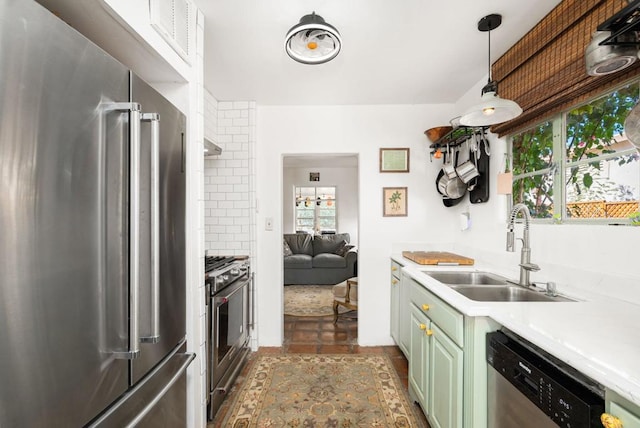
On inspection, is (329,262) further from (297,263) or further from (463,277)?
(463,277)

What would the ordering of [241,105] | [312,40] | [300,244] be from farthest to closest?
[300,244] → [241,105] → [312,40]

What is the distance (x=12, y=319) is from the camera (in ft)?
1.96

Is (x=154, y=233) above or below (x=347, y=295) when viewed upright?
above

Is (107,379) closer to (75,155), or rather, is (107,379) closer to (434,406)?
(75,155)

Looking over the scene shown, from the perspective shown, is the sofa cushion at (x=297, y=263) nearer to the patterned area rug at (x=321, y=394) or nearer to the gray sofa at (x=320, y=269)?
the gray sofa at (x=320, y=269)

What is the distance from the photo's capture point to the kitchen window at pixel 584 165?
1401mm

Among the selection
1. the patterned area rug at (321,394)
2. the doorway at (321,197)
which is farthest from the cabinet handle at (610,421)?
the doorway at (321,197)

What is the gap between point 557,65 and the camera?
1580 mm

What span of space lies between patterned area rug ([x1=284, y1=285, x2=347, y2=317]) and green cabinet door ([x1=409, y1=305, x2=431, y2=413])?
1.97 meters

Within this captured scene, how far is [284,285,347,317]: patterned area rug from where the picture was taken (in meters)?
3.96

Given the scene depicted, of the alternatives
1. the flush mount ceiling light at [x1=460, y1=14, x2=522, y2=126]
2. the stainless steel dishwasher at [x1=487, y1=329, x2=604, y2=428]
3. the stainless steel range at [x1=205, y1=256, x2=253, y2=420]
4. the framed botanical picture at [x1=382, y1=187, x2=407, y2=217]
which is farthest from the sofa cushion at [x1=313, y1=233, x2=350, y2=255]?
the stainless steel dishwasher at [x1=487, y1=329, x2=604, y2=428]

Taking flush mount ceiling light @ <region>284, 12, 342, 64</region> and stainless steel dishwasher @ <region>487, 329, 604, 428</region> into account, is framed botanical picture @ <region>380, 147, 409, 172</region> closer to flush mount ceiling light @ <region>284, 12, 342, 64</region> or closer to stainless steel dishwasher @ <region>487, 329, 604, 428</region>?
flush mount ceiling light @ <region>284, 12, 342, 64</region>

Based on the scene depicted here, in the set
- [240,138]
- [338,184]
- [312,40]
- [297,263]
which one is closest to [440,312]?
[312,40]

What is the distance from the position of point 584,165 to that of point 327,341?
2.56 metres
